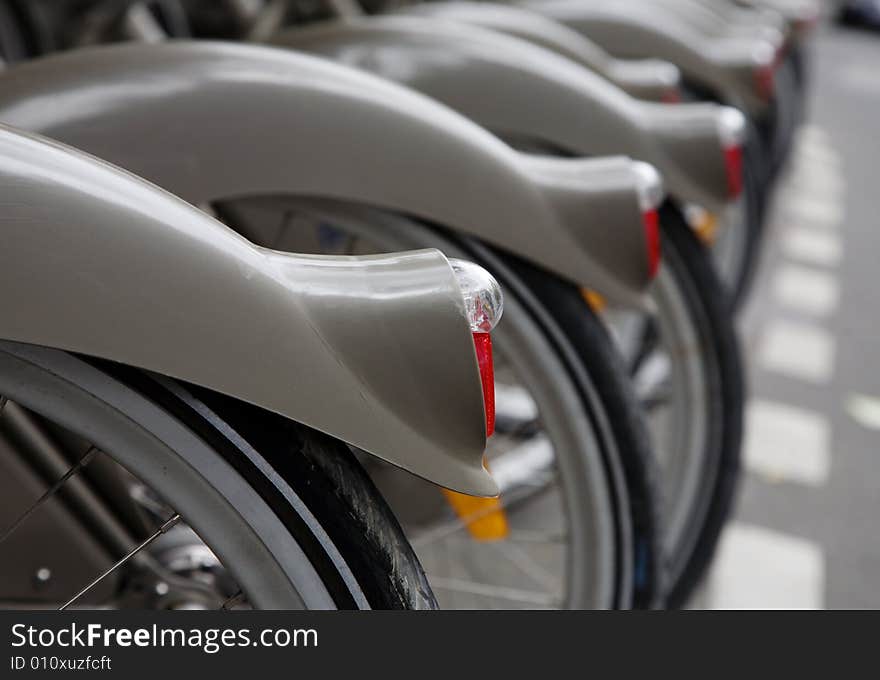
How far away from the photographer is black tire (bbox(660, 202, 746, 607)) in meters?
1.46

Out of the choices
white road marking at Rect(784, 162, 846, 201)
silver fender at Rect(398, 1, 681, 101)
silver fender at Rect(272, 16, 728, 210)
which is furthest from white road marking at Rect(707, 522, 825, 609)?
white road marking at Rect(784, 162, 846, 201)

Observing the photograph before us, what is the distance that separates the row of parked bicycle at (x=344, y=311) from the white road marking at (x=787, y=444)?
0.31 metres

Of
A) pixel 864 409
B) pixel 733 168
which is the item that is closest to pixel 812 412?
pixel 864 409

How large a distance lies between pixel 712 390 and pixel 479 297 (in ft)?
2.90

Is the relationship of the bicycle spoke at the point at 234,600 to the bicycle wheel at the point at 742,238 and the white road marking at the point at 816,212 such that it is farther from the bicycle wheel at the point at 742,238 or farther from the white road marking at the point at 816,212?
the white road marking at the point at 816,212

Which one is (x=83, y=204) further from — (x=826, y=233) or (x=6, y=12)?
(x=826, y=233)

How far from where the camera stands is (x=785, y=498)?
202 cm

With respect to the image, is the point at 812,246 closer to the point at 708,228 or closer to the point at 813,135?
the point at 708,228

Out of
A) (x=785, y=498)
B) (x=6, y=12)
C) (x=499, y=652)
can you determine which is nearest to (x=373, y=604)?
(x=499, y=652)

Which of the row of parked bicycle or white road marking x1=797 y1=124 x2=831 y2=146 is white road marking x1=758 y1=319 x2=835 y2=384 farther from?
white road marking x1=797 y1=124 x2=831 y2=146

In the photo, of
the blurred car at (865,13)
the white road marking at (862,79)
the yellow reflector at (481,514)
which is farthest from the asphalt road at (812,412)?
the blurred car at (865,13)

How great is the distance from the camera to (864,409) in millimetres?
2465

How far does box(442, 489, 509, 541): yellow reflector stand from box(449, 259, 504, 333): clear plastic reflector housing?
664mm

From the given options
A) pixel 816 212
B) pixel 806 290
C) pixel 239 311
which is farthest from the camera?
pixel 816 212
